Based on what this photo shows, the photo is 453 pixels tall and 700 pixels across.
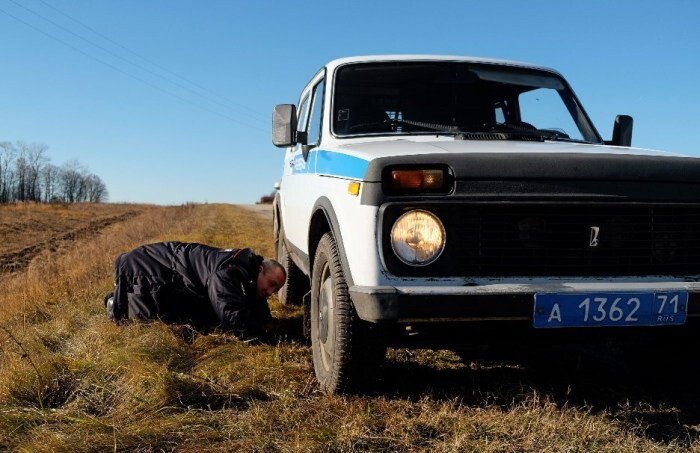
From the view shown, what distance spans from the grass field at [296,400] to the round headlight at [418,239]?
751 millimetres

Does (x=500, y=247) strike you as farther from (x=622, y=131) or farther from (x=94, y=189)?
(x=94, y=189)

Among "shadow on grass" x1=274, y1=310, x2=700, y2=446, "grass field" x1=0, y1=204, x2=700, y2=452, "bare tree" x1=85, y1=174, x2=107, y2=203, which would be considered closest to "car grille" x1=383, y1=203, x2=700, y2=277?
"shadow on grass" x1=274, y1=310, x2=700, y2=446

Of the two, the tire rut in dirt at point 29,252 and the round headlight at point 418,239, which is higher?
the round headlight at point 418,239

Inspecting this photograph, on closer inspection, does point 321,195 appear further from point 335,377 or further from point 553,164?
point 553,164

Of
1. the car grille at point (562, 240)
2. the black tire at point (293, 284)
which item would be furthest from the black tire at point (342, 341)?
the black tire at point (293, 284)

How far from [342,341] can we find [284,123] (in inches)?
73.4

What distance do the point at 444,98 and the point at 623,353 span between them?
213 centimetres

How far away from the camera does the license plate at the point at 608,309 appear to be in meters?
2.49

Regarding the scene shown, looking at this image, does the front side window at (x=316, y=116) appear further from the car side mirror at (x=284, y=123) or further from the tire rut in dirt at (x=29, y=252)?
the tire rut in dirt at (x=29, y=252)

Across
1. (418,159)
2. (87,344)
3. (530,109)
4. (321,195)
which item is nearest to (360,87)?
(321,195)

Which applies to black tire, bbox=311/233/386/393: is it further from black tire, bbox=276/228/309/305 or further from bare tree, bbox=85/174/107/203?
bare tree, bbox=85/174/107/203

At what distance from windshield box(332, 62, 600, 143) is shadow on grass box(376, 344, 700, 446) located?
141 cm

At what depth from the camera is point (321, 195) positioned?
342 centimetres

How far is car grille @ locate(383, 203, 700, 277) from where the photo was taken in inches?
99.2
